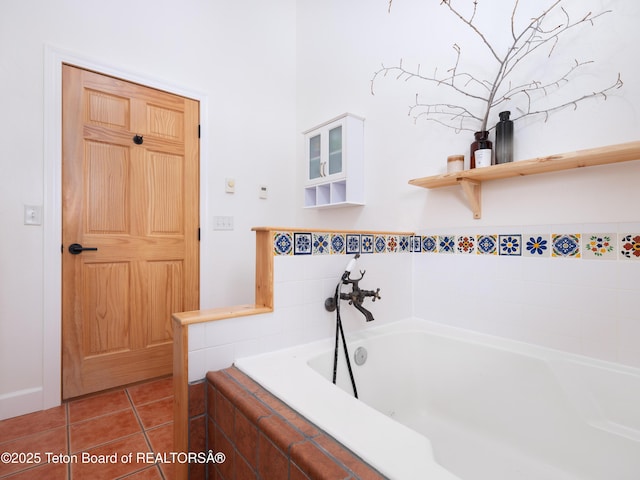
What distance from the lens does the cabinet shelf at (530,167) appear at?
102cm

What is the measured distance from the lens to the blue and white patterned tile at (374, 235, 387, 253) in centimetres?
153

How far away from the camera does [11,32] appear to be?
5.35 ft

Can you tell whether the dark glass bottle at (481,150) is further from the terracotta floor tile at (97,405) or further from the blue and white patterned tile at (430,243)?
the terracotta floor tile at (97,405)

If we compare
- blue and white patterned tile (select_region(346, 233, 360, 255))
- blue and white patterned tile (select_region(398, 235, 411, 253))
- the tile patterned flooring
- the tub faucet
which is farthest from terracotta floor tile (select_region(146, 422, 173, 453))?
blue and white patterned tile (select_region(398, 235, 411, 253))

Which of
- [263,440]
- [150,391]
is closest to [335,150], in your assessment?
[263,440]

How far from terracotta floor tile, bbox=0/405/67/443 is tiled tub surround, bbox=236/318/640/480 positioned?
1287 millimetres

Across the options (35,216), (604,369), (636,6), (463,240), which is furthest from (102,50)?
(604,369)

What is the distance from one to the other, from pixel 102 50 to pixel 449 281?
8.10 feet

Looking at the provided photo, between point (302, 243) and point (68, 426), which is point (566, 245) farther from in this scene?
point (68, 426)

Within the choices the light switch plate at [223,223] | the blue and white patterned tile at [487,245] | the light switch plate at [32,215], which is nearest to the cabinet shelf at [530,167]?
the blue and white patterned tile at [487,245]

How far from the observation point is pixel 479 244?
59.0 inches

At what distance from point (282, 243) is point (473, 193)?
37.8 inches

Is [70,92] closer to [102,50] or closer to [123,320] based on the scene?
[102,50]

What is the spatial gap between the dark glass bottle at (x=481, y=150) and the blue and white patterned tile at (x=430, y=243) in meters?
0.44
